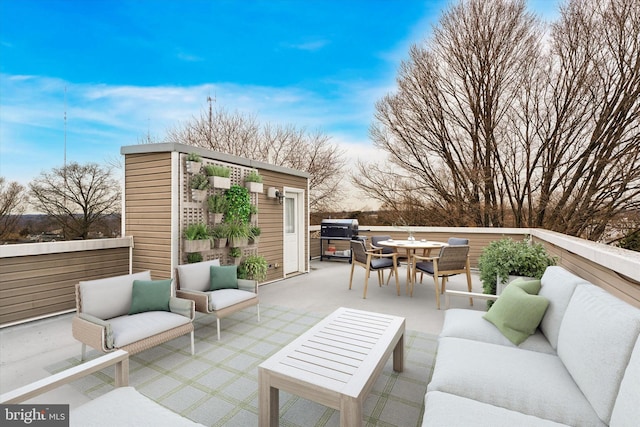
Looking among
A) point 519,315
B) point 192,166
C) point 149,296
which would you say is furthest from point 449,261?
point 192,166

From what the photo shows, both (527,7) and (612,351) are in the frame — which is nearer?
(612,351)

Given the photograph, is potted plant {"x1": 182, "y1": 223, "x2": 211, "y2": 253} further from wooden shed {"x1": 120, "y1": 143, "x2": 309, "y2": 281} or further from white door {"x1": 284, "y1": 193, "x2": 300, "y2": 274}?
white door {"x1": 284, "y1": 193, "x2": 300, "y2": 274}

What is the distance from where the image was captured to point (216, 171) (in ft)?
15.1

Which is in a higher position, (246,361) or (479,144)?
(479,144)

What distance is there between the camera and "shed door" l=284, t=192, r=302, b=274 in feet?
21.9

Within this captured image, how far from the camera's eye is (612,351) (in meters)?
1.29

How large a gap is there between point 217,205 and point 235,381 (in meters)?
2.92

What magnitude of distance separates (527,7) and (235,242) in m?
9.27

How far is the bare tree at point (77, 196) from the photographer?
8648 mm

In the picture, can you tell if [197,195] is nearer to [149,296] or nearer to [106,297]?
[149,296]

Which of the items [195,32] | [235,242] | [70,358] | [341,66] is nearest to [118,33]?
[195,32]

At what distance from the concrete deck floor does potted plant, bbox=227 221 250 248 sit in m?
0.99

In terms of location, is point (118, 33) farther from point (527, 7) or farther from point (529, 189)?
point (529, 189)

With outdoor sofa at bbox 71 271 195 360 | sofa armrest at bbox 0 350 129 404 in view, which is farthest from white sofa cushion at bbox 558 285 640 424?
outdoor sofa at bbox 71 271 195 360
